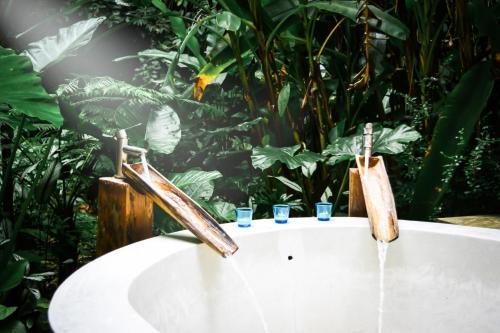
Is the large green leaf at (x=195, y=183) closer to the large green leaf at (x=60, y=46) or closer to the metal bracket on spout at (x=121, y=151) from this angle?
the metal bracket on spout at (x=121, y=151)

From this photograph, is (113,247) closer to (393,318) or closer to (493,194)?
(393,318)

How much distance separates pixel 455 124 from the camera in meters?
1.63

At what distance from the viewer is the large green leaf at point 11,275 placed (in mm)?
1085

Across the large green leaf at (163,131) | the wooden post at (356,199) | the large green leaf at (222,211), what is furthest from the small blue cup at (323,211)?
the large green leaf at (163,131)

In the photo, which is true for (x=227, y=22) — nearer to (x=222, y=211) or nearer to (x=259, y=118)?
(x=259, y=118)

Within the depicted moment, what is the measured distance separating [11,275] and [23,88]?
1.61ft

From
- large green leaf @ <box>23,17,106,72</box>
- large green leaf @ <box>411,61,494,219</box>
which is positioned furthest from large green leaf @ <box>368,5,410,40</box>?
large green leaf @ <box>23,17,106,72</box>

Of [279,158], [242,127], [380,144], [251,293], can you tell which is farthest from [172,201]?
[380,144]

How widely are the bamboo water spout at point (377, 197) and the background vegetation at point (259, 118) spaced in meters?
0.19

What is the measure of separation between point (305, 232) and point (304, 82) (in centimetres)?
107

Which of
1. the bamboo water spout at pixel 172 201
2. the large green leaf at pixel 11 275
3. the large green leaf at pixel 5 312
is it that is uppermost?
the bamboo water spout at pixel 172 201

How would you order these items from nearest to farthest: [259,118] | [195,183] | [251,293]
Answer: [251,293] → [195,183] → [259,118]

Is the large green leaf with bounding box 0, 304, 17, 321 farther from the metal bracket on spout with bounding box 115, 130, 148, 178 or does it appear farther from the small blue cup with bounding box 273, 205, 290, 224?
the small blue cup with bounding box 273, 205, 290, 224

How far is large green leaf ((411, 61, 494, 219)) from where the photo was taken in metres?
1.62
